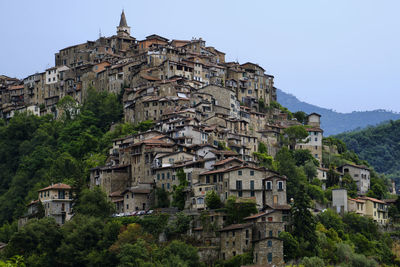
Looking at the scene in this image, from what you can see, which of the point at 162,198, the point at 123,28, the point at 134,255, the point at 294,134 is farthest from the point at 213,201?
the point at 123,28

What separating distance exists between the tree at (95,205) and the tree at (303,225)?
1827cm

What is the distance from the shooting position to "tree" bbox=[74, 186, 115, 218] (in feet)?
236

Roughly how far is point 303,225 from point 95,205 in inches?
802

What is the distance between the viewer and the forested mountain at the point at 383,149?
15838cm

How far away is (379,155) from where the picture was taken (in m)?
160

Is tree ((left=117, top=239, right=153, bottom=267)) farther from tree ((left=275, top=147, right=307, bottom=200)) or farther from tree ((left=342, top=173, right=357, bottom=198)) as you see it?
tree ((left=342, top=173, right=357, bottom=198))

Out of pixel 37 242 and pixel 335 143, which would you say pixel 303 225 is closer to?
pixel 37 242

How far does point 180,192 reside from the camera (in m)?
71.7

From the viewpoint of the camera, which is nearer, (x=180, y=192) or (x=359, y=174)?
(x=180, y=192)

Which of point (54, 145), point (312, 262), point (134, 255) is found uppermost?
point (54, 145)

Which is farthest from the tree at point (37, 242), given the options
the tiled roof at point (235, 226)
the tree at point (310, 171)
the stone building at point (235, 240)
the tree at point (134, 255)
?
the tree at point (310, 171)

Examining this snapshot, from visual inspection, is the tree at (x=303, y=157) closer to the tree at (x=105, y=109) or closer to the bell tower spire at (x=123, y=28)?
the tree at (x=105, y=109)

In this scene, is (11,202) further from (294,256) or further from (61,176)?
(294,256)

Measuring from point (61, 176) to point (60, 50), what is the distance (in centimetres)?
4703
